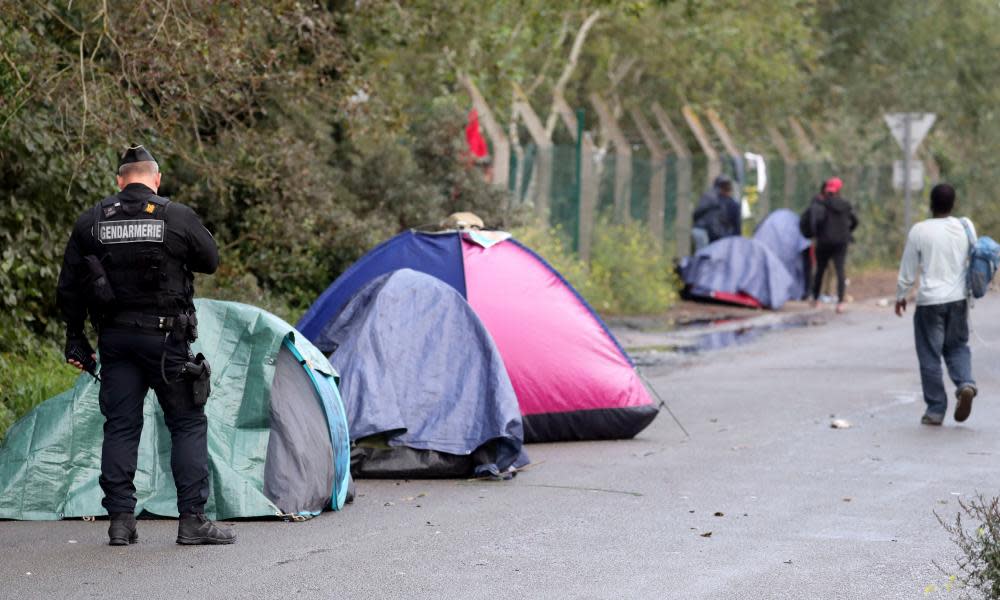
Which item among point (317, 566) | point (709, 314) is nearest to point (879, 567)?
point (317, 566)

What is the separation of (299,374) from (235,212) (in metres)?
7.35

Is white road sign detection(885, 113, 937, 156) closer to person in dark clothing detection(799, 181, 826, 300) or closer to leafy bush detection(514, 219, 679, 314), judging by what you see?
person in dark clothing detection(799, 181, 826, 300)

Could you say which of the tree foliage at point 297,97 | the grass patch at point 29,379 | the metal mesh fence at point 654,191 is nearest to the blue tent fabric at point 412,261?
the tree foliage at point 297,97

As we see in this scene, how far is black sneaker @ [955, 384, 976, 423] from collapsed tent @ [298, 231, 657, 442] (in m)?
2.26

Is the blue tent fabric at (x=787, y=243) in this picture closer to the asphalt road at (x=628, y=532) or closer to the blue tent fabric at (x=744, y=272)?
the blue tent fabric at (x=744, y=272)

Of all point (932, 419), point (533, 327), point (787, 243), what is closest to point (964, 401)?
point (932, 419)

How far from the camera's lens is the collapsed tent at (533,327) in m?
11.3

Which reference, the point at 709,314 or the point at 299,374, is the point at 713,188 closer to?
the point at 709,314

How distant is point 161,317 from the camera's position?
24.9 feet

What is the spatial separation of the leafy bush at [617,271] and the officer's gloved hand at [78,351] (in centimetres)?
1300

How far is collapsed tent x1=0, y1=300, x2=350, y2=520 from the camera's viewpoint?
8.38 m

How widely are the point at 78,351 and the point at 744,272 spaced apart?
55.4 feet

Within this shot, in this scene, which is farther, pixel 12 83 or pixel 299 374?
pixel 12 83

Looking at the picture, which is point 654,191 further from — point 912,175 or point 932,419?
point 932,419
